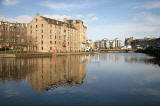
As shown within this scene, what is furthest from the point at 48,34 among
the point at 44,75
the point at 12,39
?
the point at 44,75

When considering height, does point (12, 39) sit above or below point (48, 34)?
below

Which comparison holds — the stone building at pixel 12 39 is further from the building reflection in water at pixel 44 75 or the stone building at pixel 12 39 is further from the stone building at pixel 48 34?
the building reflection in water at pixel 44 75

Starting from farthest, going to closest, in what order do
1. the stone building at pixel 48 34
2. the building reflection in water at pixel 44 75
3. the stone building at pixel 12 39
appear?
the stone building at pixel 48 34, the stone building at pixel 12 39, the building reflection in water at pixel 44 75

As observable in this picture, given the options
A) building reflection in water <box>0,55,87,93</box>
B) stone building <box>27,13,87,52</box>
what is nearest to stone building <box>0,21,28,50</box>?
stone building <box>27,13,87,52</box>

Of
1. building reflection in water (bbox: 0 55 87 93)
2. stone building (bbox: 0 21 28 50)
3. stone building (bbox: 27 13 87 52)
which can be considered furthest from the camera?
stone building (bbox: 27 13 87 52)

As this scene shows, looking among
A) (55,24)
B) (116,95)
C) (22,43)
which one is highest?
(55,24)

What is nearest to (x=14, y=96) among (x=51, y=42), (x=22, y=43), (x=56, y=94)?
(x=56, y=94)

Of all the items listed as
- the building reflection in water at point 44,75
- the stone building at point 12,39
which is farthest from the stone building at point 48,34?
the building reflection in water at point 44,75

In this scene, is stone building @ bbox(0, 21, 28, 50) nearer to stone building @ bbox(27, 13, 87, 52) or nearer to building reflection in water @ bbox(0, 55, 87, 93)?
stone building @ bbox(27, 13, 87, 52)

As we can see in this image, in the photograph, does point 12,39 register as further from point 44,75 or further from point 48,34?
point 44,75

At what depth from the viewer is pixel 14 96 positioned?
1308cm

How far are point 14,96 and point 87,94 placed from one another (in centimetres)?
648

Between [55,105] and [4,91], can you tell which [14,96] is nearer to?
[4,91]

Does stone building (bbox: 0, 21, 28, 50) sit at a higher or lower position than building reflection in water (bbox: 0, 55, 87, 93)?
higher
